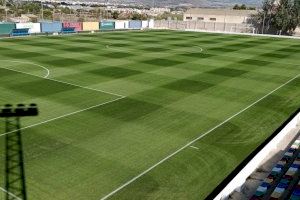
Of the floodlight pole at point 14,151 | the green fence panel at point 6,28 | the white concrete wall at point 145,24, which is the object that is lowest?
the floodlight pole at point 14,151

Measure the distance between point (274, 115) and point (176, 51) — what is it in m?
23.9

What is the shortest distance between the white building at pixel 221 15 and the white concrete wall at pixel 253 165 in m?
88.2

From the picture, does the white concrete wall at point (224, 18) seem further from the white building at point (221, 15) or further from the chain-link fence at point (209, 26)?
the chain-link fence at point (209, 26)

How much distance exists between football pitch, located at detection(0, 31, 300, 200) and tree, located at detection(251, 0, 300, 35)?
169 ft

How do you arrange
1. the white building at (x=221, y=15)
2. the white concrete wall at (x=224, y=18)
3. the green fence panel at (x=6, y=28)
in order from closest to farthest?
the green fence panel at (x=6, y=28) < the white concrete wall at (x=224, y=18) < the white building at (x=221, y=15)

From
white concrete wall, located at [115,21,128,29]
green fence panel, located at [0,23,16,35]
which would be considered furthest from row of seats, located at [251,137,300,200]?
white concrete wall, located at [115,21,128,29]

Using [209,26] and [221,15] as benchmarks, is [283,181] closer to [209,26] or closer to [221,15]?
[209,26]

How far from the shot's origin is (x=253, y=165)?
1538 centimetres

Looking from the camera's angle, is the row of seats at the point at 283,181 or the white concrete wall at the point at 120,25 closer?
the row of seats at the point at 283,181

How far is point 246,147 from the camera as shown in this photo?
1781 centimetres

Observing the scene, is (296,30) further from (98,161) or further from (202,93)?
(98,161)

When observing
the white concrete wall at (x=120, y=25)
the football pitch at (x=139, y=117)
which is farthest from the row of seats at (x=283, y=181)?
the white concrete wall at (x=120, y=25)

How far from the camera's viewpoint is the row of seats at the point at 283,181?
1280cm

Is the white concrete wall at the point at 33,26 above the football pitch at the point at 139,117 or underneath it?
above
